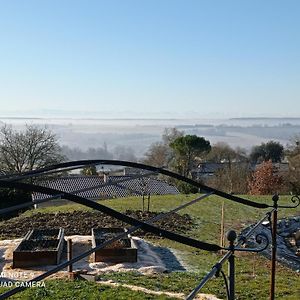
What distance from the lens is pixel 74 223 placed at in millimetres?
12062

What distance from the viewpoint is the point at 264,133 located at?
26.3 meters

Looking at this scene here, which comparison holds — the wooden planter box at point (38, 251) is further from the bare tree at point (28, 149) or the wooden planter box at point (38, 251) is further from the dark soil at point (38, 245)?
the bare tree at point (28, 149)

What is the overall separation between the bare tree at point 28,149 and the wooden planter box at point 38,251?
1318 cm

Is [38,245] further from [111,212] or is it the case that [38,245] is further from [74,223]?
[111,212]

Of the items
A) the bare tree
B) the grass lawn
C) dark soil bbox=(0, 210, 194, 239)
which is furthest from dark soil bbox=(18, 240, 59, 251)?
the bare tree

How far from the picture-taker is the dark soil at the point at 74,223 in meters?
A: 11.2

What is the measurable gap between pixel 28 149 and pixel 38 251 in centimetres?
1524

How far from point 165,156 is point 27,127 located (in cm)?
867

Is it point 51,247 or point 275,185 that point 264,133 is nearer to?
point 275,185

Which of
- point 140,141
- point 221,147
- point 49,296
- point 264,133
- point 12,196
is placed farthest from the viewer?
point 221,147

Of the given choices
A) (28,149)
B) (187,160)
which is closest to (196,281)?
(28,149)

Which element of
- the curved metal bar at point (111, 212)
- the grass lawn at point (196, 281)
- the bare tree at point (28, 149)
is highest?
the curved metal bar at point (111, 212)

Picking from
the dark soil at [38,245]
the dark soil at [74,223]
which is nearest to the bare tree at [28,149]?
the dark soil at [74,223]

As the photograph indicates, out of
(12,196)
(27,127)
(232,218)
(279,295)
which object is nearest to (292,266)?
(279,295)
